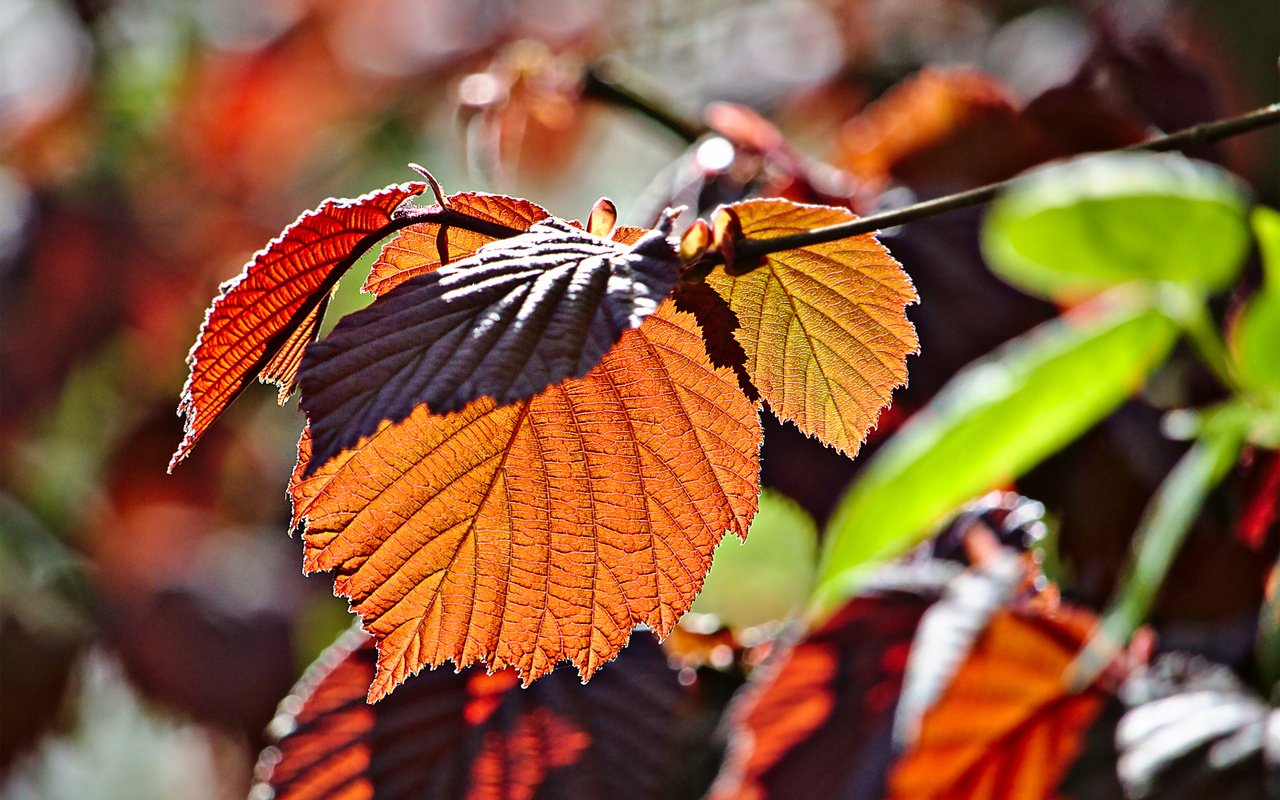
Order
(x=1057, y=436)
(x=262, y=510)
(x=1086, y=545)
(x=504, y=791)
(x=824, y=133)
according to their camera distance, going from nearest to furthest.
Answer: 1. (x=1057, y=436)
2. (x=504, y=791)
3. (x=1086, y=545)
4. (x=262, y=510)
5. (x=824, y=133)

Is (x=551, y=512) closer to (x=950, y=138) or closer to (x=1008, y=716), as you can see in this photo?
(x=1008, y=716)

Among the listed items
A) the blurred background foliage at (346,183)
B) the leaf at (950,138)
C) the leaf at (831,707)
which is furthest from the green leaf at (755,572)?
the leaf at (831,707)

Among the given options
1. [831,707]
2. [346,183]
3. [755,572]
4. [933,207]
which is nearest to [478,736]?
[831,707]

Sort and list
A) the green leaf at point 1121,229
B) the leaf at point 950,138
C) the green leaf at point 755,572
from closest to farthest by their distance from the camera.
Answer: the green leaf at point 1121,229, the leaf at point 950,138, the green leaf at point 755,572

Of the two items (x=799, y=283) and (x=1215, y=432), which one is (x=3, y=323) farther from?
(x=1215, y=432)

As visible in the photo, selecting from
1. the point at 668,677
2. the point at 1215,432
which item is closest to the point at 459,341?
the point at 1215,432

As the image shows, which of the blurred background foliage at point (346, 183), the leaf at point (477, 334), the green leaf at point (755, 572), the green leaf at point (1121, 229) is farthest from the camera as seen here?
the green leaf at point (755, 572)

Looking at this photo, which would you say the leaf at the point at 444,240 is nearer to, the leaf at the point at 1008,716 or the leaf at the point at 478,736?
the leaf at the point at 478,736

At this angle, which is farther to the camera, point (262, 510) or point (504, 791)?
point (262, 510)
